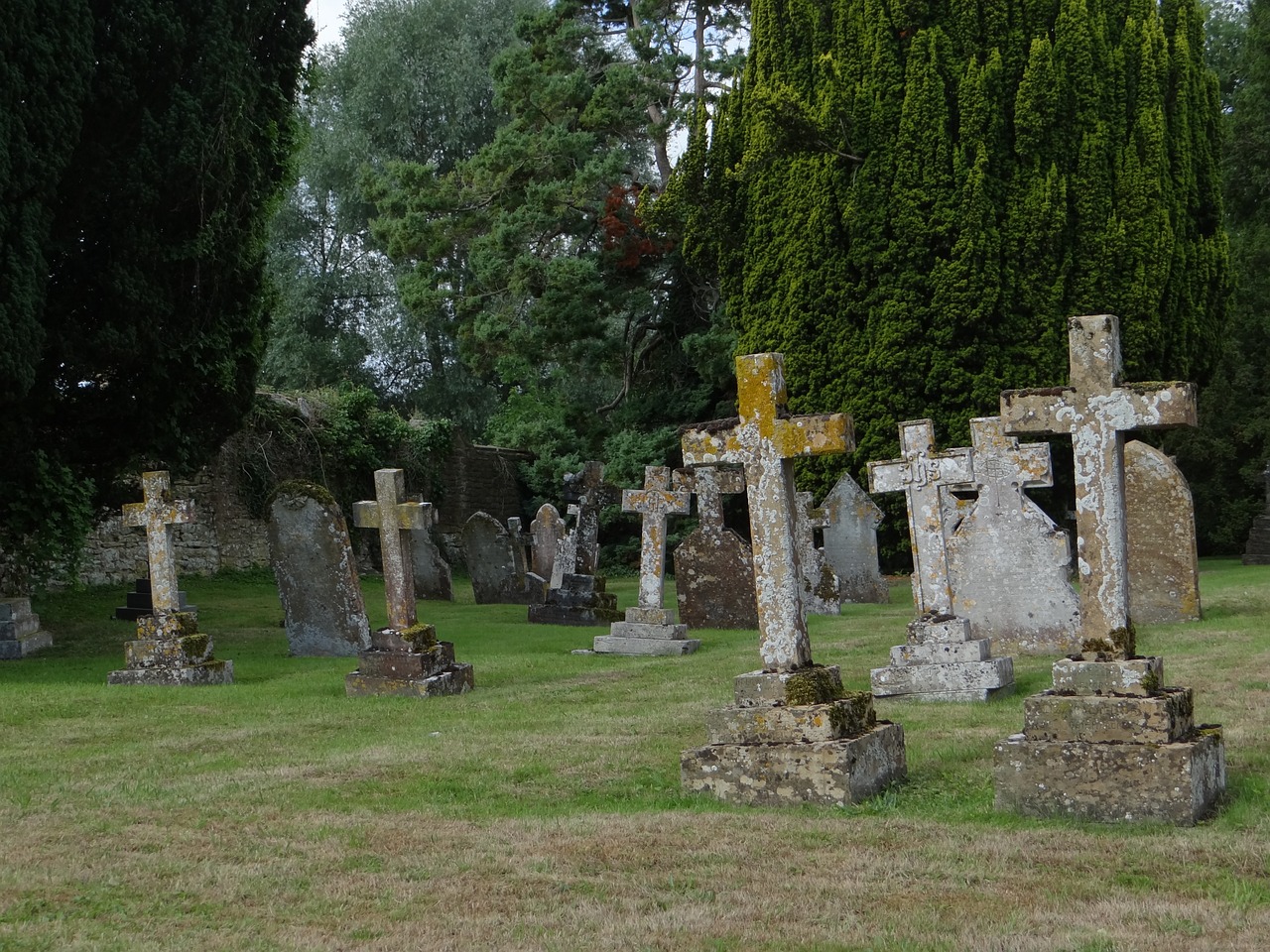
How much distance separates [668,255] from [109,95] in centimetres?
1592

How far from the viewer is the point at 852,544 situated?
17688 mm

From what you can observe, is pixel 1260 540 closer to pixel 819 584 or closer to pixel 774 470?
pixel 819 584

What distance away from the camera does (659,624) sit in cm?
1304

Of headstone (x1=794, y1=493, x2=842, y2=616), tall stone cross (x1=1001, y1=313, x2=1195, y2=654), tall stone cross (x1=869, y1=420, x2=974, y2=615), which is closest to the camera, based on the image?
tall stone cross (x1=1001, y1=313, x2=1195, y2=654)

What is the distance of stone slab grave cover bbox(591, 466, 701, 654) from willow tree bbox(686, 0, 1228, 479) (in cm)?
889

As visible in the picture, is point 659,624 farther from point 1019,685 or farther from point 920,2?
point 920,2

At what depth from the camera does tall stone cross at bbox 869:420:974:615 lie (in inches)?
359

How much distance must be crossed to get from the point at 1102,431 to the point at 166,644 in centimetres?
797

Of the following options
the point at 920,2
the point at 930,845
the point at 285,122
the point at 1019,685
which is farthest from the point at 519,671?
the point at 920,2

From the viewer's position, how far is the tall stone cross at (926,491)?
9117mm

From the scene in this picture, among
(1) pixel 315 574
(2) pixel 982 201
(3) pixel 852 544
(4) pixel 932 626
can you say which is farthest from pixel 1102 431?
(2) pixel 982 201

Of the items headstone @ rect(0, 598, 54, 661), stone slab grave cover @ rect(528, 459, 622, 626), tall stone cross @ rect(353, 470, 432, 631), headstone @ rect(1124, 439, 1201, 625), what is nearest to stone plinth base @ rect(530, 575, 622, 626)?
stone slab grave cover @ rect(528, 459, 622, 626)

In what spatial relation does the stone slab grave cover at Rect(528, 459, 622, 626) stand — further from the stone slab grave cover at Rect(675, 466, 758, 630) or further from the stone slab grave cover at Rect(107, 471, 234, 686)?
the stone slab grave cover at Rect(107, 471, 234, 686)

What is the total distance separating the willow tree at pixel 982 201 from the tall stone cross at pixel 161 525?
13.3 metres
